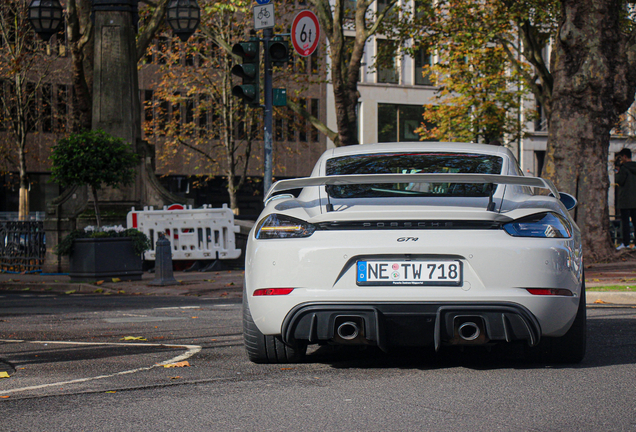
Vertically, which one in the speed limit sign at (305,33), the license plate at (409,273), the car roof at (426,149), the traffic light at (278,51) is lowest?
the license plate at (409,273)

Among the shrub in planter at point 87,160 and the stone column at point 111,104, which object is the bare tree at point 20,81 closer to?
the stone column at point 111,104

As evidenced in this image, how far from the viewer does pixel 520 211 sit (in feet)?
16.8

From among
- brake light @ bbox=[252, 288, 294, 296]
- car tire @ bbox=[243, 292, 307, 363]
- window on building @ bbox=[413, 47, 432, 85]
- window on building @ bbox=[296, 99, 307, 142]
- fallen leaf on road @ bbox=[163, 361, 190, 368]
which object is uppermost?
window on building @ bbox=[413, 47, 432, 85]

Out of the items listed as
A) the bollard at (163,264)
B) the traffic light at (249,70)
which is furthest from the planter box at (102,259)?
the traffic light at (249,70)

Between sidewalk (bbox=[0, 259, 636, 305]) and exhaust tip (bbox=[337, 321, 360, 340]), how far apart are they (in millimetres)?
6307

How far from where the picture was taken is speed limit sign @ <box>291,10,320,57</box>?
14883 millimetres

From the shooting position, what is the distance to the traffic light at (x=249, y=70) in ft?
43.1

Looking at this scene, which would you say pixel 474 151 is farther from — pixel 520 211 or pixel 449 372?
pixel 449 372

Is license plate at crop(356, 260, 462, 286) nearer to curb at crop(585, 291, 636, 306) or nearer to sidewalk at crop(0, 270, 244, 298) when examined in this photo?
curb at crop(585, 291, 636, 306)

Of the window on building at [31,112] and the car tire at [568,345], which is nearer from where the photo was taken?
the car tire at [568,345]

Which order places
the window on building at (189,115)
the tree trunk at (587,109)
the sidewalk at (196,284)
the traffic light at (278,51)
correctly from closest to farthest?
the sidewalk at (196,284)
the traffic light at (278,51)
the tree trunk at (587,109)
the window on building at (189,115)

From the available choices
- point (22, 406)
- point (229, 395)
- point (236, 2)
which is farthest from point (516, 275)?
point (236, 2)

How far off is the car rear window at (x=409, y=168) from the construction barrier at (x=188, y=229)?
→ 1192 centimetres

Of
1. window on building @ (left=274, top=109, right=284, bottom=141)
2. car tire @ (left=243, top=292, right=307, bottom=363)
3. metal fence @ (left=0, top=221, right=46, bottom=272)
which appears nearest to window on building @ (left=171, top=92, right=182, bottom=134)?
window on building @ (left=274, top=109, right=284, bottom=141)
